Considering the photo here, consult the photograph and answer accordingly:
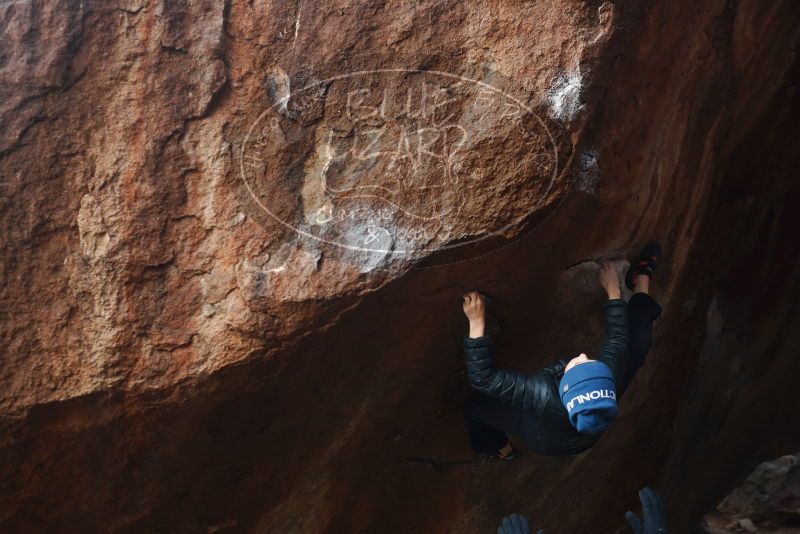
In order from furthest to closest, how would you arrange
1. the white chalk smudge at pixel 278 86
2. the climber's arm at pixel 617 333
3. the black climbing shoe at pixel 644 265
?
the black climbing shoe at pixel 644 265
the climber's arm at pixel 617 333
the white chalk smudge at pixel 278 86

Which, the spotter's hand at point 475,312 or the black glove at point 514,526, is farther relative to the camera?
the black glove at point 514,526

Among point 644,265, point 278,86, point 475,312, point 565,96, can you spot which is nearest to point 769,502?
point 644,265

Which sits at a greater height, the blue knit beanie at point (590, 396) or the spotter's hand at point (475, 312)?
the spotter's hand at point (475, 312)

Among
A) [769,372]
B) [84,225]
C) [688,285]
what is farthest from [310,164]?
[769,372]

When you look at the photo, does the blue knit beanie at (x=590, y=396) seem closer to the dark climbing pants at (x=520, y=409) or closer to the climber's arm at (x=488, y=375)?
the climber's arm at (x=488, y=375)

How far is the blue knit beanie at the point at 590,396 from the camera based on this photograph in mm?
2725

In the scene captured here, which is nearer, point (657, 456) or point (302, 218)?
point (302, 218)

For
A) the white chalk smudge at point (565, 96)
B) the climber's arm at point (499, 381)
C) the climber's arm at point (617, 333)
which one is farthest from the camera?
the climber's arm at point (617, 333)

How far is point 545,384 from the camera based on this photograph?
3.01 m

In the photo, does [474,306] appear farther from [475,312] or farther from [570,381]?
[570,381]

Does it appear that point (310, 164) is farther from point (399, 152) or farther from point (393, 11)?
point (393, 11)

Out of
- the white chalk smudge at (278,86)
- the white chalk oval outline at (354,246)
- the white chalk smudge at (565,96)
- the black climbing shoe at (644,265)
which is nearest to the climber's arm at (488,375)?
the white chalk oval outline at (354,246)

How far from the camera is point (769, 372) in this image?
5113 millimetres

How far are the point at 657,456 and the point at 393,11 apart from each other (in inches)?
116
